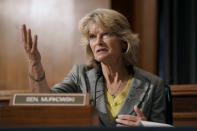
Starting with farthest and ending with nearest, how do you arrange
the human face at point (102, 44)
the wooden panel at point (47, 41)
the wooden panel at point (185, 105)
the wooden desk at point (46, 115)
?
the wooden panel at point (47, 41) → the wooden panel at point (185, 105) → the human face at point (102, 44) → the wooden desk at point (46, 115)

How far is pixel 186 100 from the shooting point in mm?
2359

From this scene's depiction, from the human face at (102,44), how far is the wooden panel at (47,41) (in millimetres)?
1478

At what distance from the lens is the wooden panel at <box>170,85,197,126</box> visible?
2.33 m

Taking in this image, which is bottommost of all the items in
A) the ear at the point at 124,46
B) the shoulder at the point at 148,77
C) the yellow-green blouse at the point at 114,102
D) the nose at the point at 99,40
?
the yellow-green blouse at the point at 114,102

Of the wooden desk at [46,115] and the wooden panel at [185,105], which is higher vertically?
the wooden desk at [46,115]

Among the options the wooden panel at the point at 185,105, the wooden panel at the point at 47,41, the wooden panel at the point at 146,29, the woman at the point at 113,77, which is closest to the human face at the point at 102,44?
the woman at the point at 113,77

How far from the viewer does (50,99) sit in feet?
3.54

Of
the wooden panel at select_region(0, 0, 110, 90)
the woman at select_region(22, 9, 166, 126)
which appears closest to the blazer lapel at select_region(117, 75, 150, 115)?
the woman at select_region(22, 9, 166, 126)

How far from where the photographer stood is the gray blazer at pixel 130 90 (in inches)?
65.2

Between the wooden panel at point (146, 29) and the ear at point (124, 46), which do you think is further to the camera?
the wooden panel at point (146, 29)

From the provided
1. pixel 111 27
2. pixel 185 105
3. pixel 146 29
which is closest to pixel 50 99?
pixel 111 27

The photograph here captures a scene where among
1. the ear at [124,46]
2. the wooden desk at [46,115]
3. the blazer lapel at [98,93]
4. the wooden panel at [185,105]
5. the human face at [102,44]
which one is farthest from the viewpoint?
the wooden panel at [185,105]

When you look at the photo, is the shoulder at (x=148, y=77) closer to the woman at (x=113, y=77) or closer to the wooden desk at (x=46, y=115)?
the woman at (x=113, y=77)

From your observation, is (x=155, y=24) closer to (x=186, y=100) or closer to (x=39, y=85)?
(x=186, y=100)
